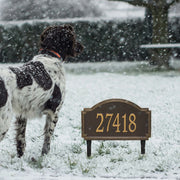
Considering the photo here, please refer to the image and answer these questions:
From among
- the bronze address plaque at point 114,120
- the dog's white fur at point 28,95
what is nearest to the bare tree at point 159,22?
the bronze address plaque at point 114,120

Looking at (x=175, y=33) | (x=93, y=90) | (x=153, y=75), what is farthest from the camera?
(x=175, y=33)

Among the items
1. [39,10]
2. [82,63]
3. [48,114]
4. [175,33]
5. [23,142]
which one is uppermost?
[39,10]

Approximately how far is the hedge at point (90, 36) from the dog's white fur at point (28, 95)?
9417mm

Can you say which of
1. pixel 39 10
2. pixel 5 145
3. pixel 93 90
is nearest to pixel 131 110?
pixel 5 145

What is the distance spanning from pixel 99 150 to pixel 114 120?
49cm

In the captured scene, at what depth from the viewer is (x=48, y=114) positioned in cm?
354

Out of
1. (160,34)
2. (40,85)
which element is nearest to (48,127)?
(40,85)

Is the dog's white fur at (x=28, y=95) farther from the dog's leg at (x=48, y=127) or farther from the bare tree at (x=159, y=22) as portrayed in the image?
the bare tree at (x=159, y=22)

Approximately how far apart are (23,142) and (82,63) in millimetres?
10006

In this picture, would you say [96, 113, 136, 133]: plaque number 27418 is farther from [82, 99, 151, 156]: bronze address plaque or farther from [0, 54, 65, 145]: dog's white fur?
[0, 54, 65, 145]: dog's white fur

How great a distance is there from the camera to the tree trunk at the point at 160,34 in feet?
36.4

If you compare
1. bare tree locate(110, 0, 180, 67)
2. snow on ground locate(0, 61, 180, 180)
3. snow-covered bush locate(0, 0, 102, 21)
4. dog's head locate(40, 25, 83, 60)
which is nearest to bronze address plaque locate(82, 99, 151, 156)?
snow on ground locate(0, 61, 180, 180)

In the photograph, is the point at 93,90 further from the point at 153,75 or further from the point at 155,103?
the point at 153,75

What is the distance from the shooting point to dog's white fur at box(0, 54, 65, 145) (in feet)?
9.50
